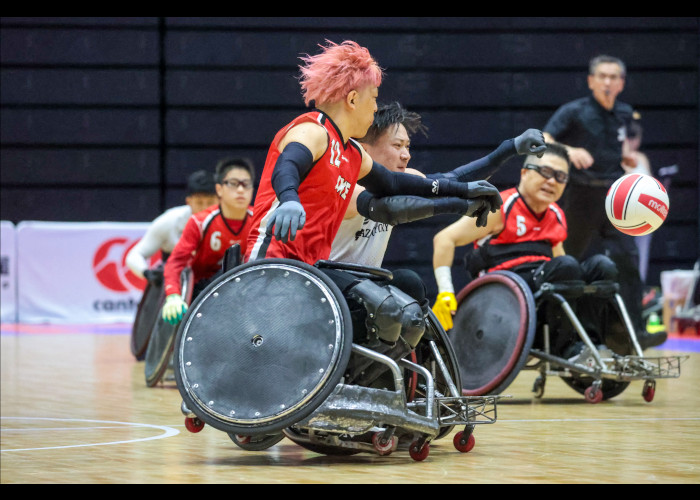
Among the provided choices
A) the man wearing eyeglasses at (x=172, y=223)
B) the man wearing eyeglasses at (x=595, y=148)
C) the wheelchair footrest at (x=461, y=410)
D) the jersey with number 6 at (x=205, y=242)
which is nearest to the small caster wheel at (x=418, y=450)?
the wheelchair footrest at (x=461, y=410)

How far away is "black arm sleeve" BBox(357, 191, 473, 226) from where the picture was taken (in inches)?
160

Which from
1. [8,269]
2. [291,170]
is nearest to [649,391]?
[291,170]

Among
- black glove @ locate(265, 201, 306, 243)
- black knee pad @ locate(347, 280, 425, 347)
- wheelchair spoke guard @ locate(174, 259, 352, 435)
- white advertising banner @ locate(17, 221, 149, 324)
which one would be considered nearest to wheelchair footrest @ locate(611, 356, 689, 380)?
black knee pad @ locate(347, 280, 425, 347)

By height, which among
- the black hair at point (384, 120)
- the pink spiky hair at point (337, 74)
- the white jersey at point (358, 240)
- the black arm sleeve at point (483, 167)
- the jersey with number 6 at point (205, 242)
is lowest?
the jersey with number 6 at point (205, 242)

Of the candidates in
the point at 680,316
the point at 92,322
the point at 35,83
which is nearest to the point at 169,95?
the point at 35,83

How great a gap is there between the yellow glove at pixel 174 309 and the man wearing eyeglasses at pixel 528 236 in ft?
4.67

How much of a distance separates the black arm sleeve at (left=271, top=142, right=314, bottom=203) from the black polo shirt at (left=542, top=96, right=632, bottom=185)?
188 inches

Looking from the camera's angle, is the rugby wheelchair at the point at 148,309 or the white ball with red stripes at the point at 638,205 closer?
the white ball with red stripes at the point at 638,205

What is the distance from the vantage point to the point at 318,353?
11.7ft

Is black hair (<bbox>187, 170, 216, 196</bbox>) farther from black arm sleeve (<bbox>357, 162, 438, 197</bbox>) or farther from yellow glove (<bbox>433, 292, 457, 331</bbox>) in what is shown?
black arm sleeve (<bbox>357, 162, 438, 197</bbox>)

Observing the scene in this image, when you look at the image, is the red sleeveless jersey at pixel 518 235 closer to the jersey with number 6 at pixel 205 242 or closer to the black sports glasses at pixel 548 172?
the black sports glasses at pixel 548 172

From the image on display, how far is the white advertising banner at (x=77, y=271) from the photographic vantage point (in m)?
12.5

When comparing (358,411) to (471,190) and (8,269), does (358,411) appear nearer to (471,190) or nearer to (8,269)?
(471,190)

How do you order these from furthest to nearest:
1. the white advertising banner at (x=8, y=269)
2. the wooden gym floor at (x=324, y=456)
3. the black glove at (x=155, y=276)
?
the white advertising banner at (x=8, y=269)
the black glove at (x=155, y=276)
the wooden gym floor at (x=324, y=456)
